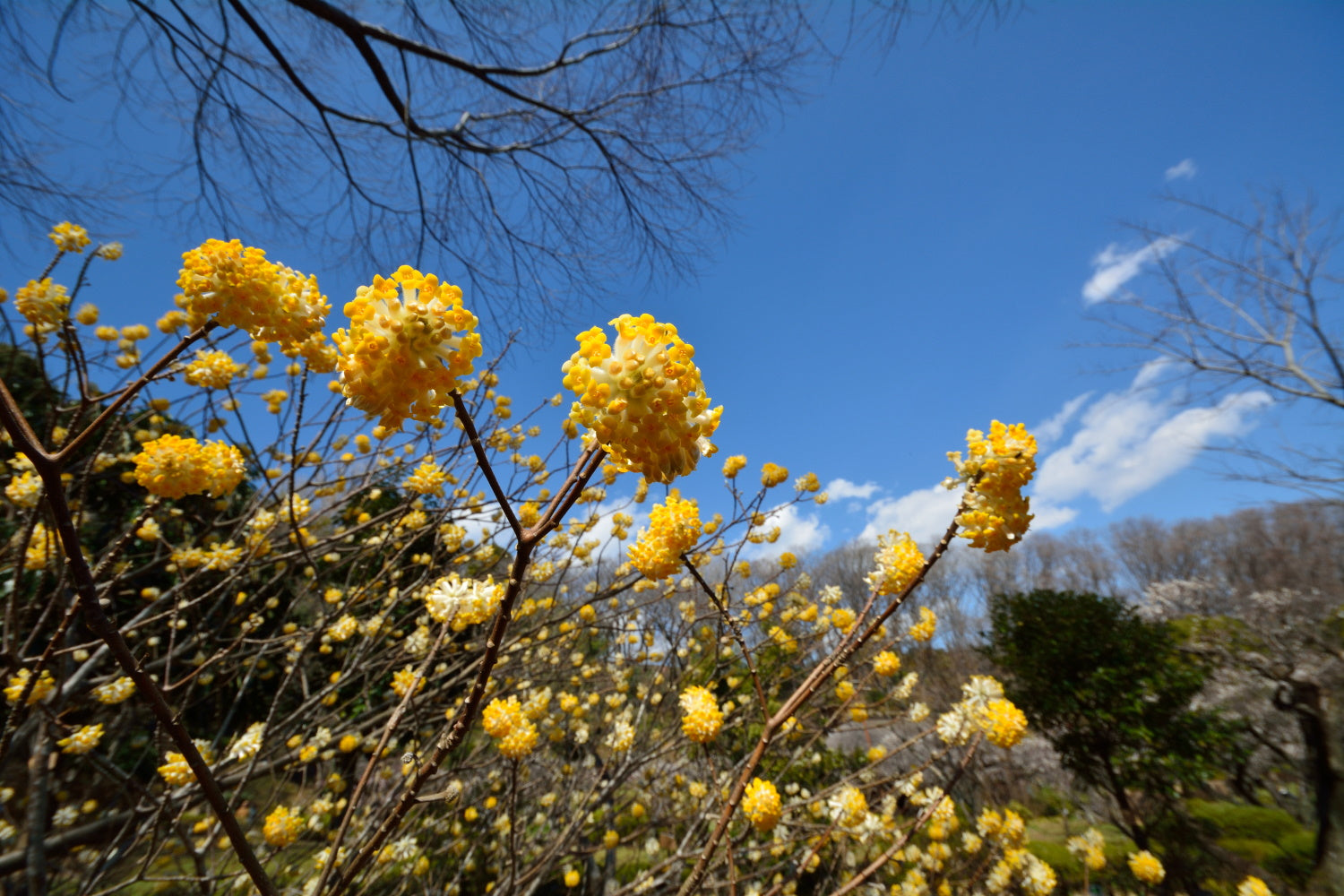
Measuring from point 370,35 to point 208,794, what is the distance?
3211mm

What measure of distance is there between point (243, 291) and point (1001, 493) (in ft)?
6.22

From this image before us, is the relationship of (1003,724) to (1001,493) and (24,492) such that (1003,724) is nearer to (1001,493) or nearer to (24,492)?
(1001,493)

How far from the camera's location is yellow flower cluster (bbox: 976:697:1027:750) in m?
2.17

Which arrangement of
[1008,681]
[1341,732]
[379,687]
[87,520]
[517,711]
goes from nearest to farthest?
1. [517,711]
2. [1341,732]
3. [87,520]
4. [379,687]
5. [1008,681]

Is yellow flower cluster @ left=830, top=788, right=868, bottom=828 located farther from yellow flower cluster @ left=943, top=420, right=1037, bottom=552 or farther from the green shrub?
the green shrub

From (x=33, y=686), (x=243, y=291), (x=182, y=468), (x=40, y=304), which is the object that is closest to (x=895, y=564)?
(x=243, y=291)

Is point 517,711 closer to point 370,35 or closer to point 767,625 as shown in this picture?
point 767,625

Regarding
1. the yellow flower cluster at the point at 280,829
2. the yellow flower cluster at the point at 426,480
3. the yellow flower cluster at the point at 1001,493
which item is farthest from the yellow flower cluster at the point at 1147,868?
the yellow flower cluster at the point at 426,480

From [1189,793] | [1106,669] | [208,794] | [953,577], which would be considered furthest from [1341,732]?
[953,577]

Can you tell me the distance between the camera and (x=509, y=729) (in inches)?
65.5

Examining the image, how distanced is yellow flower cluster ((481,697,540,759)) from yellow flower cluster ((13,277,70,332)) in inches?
77.2

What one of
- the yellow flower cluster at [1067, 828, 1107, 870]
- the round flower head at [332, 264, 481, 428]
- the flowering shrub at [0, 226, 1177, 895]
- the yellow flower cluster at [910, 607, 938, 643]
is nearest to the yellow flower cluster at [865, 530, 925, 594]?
the flowering shrub at [0, 226, 1177, 895]

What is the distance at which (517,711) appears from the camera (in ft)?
5.60

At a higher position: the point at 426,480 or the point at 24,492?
the point at 426,480
